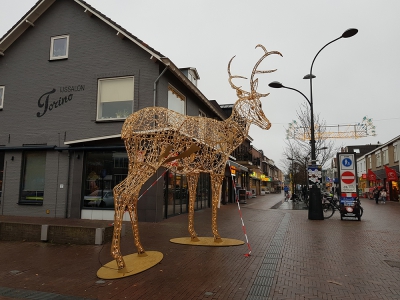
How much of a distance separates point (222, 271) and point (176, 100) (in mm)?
10764

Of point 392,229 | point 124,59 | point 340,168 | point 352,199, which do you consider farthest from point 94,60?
point 392,229

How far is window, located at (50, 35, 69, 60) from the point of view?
15.2 meters

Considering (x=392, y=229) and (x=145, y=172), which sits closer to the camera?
(x=145, y=172)

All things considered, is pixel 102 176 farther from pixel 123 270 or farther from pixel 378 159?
pixel 378 159

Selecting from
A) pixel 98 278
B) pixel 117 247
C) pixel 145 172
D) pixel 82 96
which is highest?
pixel 82 96

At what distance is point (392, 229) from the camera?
38.0 ft

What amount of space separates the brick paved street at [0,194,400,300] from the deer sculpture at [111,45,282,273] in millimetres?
868

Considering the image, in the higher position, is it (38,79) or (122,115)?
(38,79)

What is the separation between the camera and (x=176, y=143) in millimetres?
7172

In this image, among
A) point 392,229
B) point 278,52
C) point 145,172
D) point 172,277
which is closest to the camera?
point 172,277

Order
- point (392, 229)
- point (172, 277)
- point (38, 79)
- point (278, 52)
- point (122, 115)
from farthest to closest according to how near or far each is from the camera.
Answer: point (38, 79) < point (122, 115) < point (392, 229) < point (278, 52) < point (172, 277)

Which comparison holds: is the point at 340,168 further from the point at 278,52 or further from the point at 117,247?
the point at 117,247

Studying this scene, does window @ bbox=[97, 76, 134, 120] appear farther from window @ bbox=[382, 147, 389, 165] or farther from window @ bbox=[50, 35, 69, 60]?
window @ bbox=[382, 147, 389, 165]

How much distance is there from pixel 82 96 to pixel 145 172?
9601 mm
